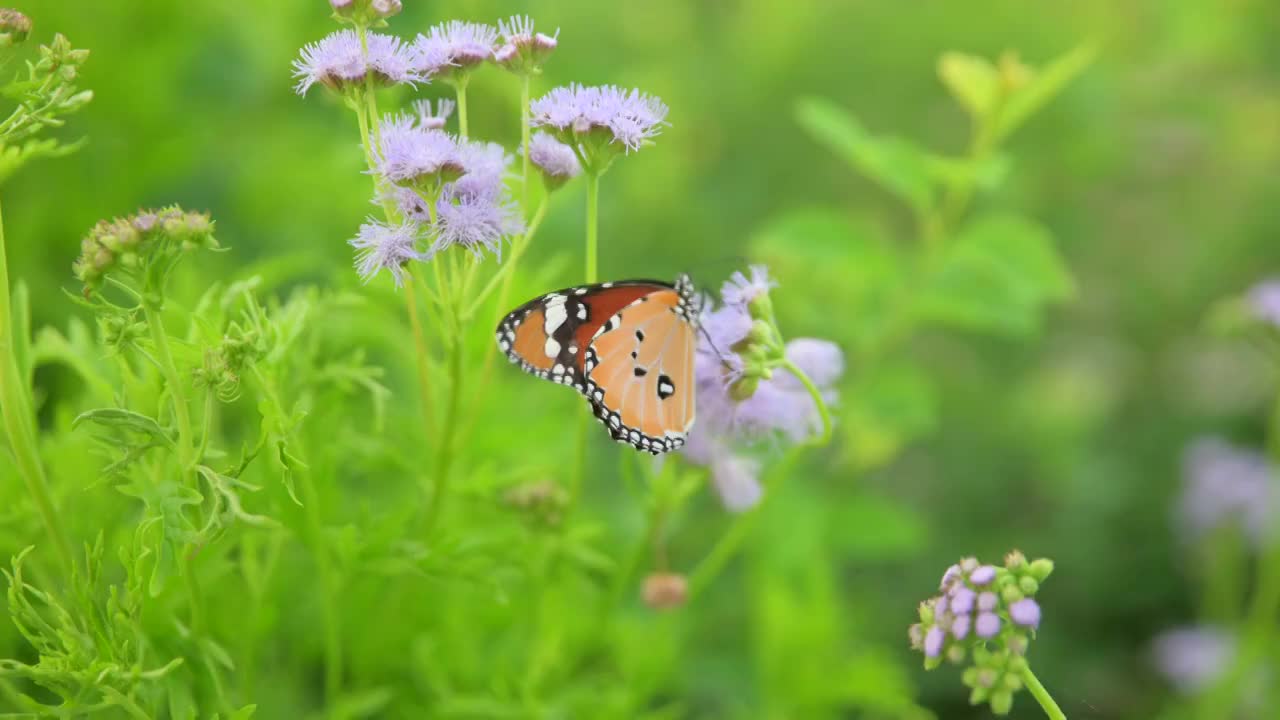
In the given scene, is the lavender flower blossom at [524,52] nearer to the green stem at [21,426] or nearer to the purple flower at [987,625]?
the green stem at [21,426]

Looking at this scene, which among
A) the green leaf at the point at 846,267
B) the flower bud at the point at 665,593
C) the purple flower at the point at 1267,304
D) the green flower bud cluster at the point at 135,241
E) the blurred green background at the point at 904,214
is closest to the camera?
the green flower bud cluster at the point at 135,241

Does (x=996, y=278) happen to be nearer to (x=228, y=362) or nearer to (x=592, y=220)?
(x=592, y=220)

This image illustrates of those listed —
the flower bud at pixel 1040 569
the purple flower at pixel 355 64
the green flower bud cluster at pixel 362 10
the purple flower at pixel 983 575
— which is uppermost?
the green flower bud cluster at pixel 362 10

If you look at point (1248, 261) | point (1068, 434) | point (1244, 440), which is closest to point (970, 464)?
point (1068, 434)

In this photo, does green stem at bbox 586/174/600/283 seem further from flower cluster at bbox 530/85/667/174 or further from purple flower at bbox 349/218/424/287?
purple flower at bbox 349/218/424/287

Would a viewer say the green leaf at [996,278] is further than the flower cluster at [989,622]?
Yes

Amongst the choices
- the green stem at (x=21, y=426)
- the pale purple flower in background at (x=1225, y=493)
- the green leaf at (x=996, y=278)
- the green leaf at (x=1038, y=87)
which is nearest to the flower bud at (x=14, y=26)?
the green stem at (x=21, y=426)
